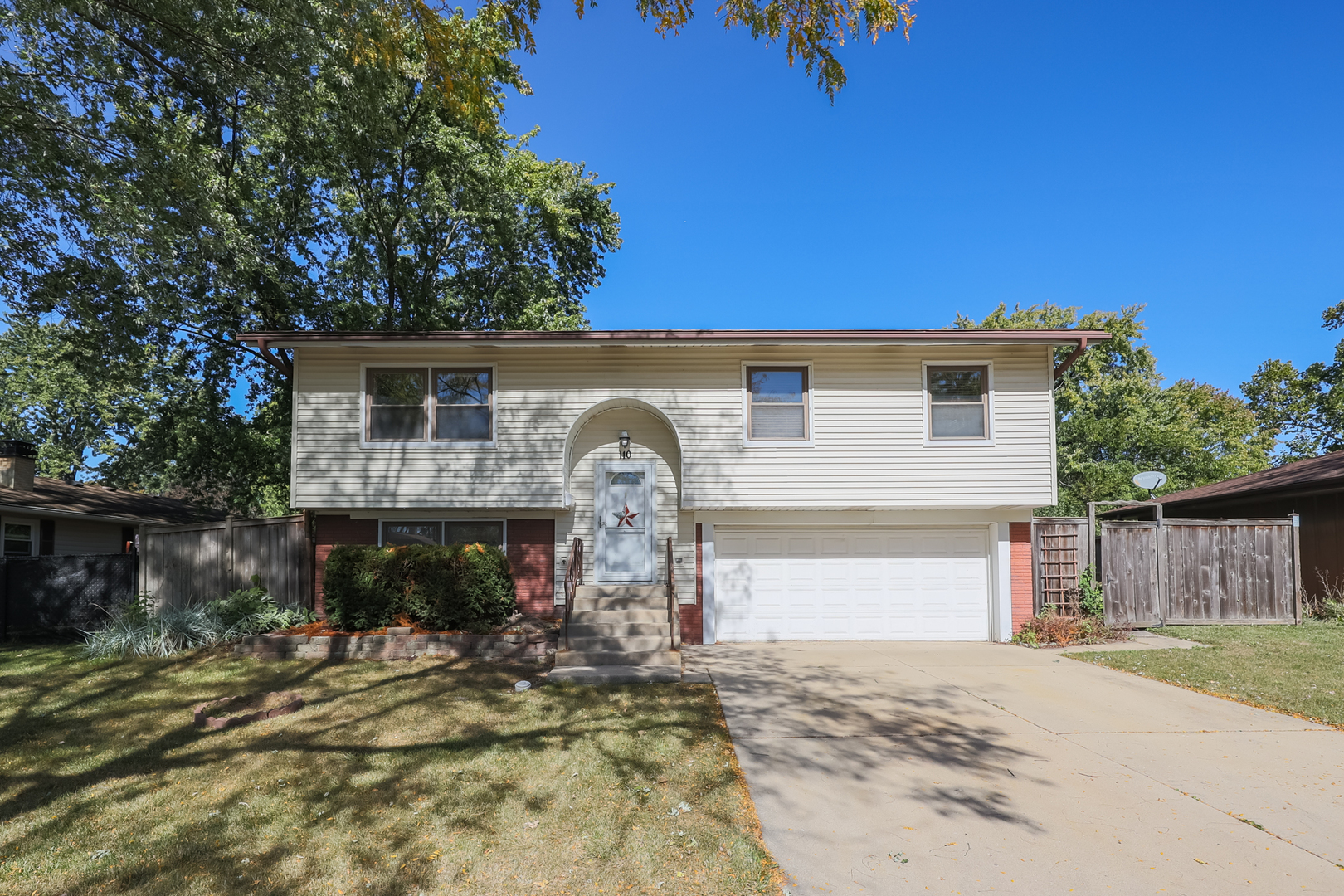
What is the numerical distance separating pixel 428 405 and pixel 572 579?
3.82m

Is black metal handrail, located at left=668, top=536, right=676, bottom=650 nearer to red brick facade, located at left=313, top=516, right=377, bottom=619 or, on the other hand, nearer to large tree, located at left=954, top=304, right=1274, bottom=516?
red brick facade, located at left=313, top=516, right=377, bottom=619

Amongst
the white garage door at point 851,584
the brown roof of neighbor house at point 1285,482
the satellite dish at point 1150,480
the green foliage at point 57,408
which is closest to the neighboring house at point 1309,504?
the brown roof of neighbor house at point 1285,482

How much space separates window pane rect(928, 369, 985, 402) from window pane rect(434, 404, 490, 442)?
7323 mm

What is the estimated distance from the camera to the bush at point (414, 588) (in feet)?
32.6

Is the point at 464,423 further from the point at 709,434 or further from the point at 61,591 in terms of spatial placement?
the point at 61,591

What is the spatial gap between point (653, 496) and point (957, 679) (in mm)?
5276

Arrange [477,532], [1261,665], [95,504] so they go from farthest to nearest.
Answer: [95,504] → [477,532] → [1261,665]

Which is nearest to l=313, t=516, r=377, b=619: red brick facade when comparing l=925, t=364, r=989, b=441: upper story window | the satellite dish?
l=925, t=364, r=989, b=441: upper story window

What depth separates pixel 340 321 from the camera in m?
16.9

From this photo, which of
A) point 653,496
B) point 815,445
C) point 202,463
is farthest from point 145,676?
point 202,463

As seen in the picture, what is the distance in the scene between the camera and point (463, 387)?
37.0ft

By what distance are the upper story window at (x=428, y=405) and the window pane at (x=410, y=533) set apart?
1.46 meters

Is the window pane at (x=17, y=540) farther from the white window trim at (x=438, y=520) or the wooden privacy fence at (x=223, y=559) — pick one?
the white window trim at (x=438, y=520)

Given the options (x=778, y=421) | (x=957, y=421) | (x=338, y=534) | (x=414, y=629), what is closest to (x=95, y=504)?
(x=338, y=534)
